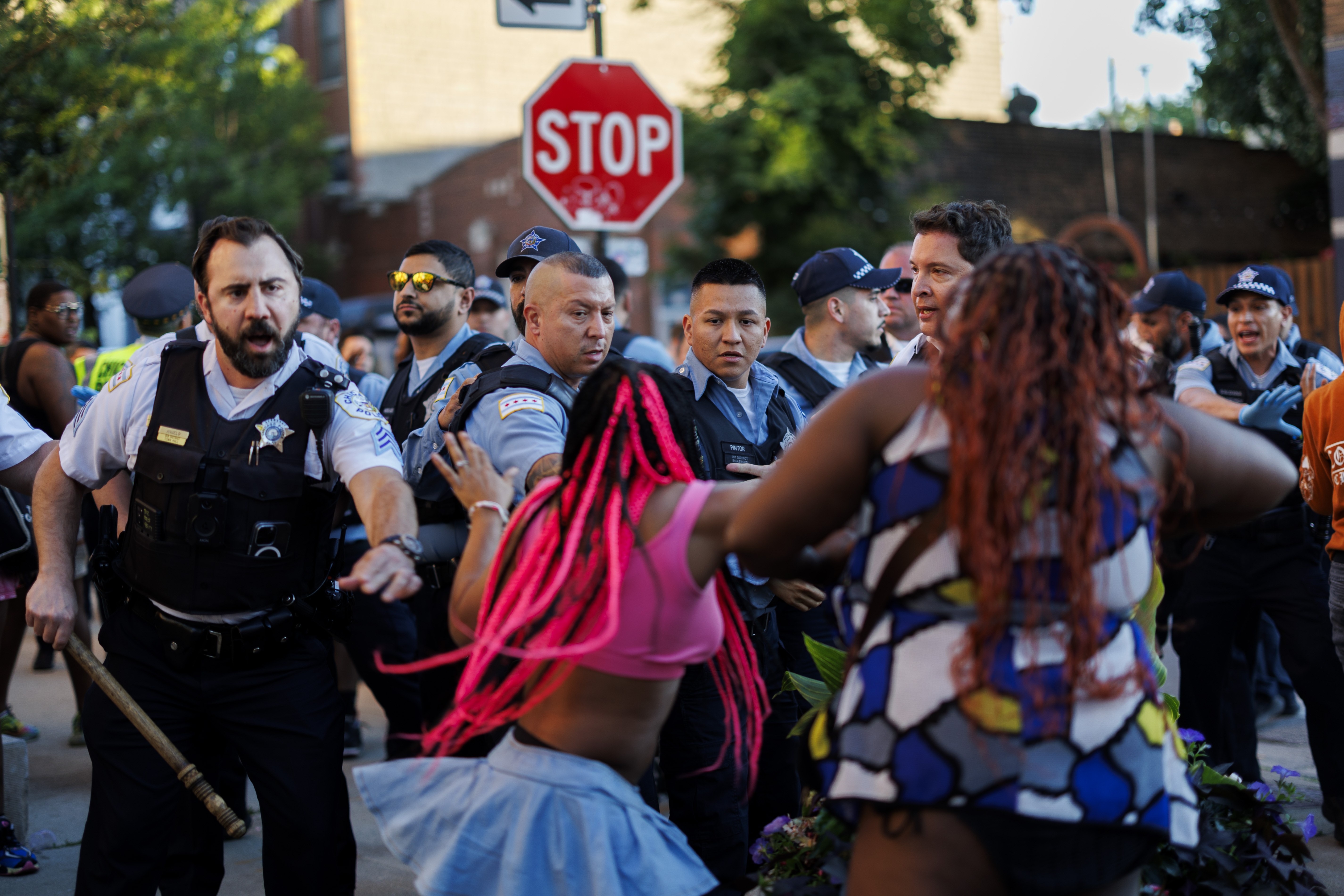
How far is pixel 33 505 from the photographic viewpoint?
3.51 m

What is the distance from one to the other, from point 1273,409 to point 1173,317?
1.88 meters

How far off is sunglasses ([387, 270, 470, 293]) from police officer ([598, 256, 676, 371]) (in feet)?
3.17

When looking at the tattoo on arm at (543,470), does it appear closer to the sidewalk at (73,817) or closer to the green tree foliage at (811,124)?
the sidewalk at (73,817)

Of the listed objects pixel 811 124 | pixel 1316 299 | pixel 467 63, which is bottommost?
pixel 1316 299

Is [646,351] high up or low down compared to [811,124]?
down

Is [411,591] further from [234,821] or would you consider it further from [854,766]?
[234,821]

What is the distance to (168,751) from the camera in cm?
334

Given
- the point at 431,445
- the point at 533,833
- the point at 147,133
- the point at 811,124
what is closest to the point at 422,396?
the point at 431,445

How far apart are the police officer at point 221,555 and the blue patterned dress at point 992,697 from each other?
5.43 feet

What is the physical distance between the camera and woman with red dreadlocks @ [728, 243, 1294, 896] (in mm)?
1904

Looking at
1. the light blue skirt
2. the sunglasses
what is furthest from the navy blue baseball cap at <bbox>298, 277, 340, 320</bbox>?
→ the light blue skirt

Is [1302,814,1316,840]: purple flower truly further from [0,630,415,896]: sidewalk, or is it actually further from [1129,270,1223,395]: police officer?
[1129,270,1223,395]: police officer

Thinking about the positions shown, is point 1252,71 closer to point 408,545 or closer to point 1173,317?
point 1173,317

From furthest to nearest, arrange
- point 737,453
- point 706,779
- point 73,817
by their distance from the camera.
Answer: point 73,817
point 737,453
point 706,779
